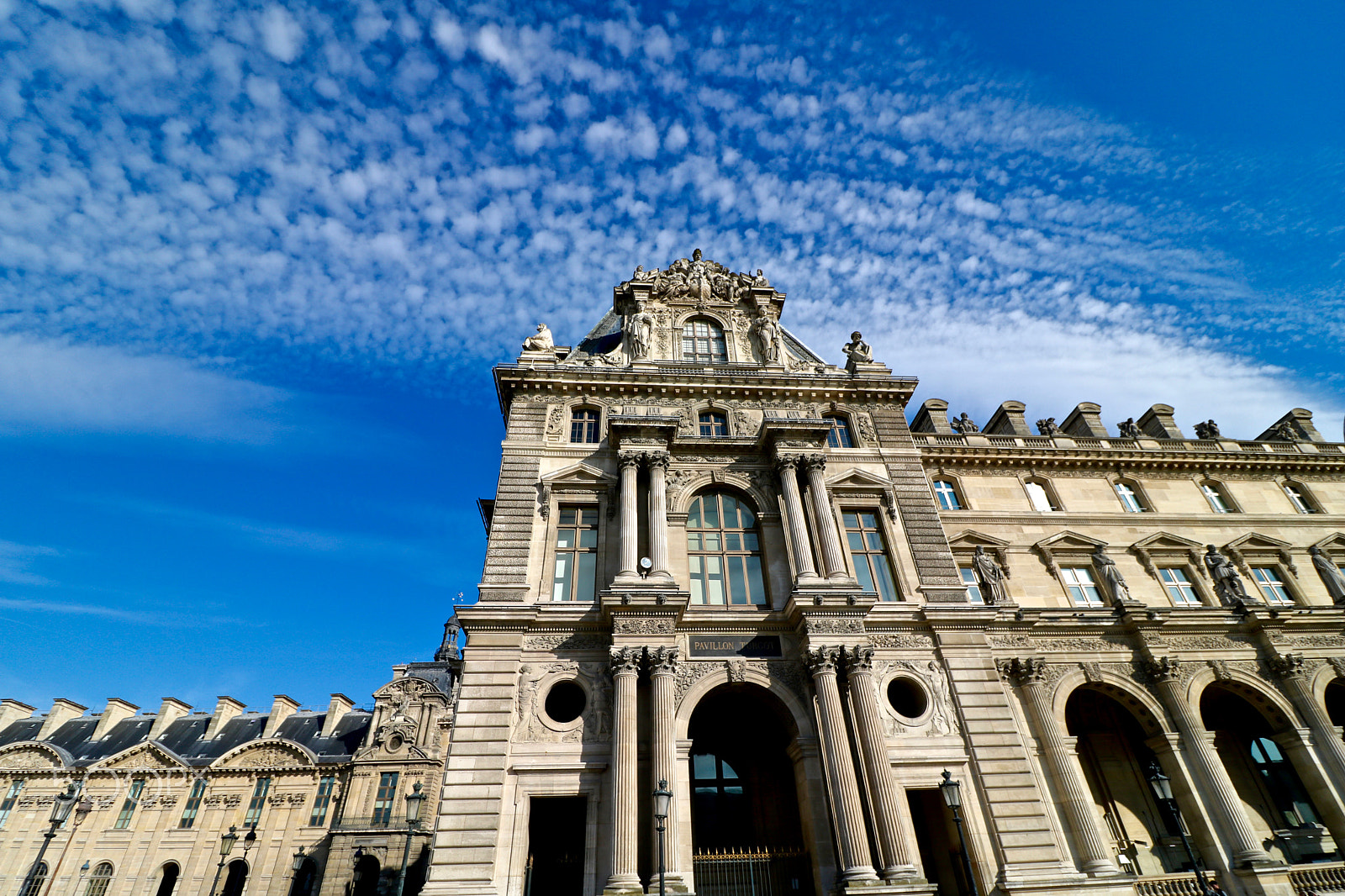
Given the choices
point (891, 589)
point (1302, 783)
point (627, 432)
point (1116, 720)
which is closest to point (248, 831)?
point (627, 432)

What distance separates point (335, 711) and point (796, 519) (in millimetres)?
44229

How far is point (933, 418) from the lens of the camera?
32344 mm

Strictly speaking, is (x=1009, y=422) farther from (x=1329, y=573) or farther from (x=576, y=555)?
(x=576, y=555)

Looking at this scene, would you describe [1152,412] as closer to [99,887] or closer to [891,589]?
[891,589]

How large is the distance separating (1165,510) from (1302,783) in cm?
1106

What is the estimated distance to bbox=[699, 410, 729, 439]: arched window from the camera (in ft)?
85.3

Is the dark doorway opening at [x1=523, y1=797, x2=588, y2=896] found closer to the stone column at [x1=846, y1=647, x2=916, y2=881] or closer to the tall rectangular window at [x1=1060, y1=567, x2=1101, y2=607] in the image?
the stone column at [x1=846, y1=647, x2=916, y2=881]

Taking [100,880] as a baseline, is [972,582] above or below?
above

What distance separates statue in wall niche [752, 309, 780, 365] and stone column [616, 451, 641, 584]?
8.40 m

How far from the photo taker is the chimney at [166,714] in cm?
5050

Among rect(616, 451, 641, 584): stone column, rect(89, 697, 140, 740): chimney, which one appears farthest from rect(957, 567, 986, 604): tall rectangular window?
rect(89, 697, 140, 740): chimney

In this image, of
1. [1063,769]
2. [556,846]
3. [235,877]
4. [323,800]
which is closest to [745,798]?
[556,846]

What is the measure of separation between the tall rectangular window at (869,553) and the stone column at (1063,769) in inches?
183

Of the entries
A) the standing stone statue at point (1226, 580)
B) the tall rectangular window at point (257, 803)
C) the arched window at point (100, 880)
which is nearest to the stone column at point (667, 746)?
the standing stone statue at point (1226, 580)
